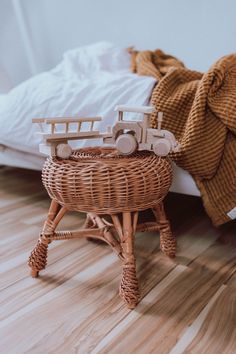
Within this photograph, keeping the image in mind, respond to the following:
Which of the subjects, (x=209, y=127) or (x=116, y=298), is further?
(x=209, y=127)

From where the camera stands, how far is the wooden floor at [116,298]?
2.44 feet

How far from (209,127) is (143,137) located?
0.22m

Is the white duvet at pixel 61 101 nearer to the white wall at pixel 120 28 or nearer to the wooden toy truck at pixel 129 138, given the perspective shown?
the wooden toy truck at pixel 129 138

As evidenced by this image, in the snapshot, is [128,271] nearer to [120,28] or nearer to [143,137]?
[143,137]

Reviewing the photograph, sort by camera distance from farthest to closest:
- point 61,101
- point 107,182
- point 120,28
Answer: point 120,28
point 61,101
point 107,182

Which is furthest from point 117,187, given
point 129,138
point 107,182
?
point 129,138

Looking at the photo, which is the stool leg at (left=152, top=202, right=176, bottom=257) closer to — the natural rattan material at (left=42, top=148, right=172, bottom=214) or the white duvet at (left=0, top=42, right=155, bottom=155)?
the natural rattan material at (left=42, top=148, right=172, bottom=214)

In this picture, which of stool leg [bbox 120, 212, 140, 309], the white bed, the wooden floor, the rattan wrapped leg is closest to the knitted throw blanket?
the white bed

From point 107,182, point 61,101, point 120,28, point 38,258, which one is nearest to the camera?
point 107,182

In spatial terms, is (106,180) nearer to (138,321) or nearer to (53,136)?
(53,136)

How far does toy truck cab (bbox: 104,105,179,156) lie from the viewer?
91 centimetres

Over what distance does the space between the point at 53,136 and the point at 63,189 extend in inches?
5.1

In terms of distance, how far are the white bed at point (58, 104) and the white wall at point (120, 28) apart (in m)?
0.81

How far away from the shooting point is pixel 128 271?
2.86 ft
